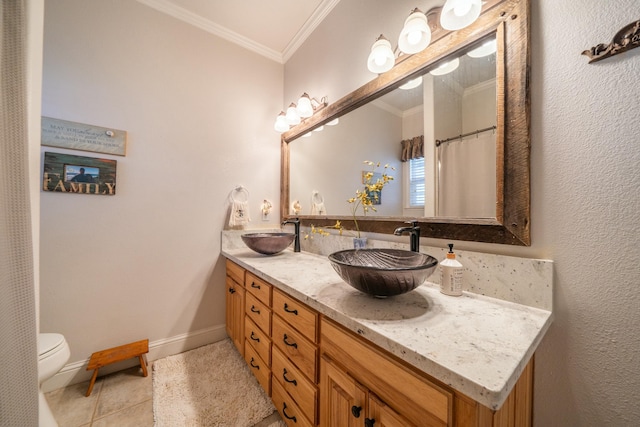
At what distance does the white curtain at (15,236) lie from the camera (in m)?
0.60

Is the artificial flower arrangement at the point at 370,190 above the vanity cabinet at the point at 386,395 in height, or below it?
above

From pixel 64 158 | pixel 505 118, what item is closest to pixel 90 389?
pixel 64 158

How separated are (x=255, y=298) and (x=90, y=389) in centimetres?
113

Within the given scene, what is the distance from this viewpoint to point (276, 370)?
1102 mm

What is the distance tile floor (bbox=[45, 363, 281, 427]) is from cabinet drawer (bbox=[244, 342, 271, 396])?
0.18 m

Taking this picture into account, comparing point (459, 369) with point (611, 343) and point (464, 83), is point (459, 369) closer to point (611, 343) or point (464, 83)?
point (611, 343)

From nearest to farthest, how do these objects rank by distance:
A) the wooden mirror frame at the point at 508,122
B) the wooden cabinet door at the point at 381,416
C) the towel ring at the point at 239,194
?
the wooden cabinet door at the point at 381,416, the wooden mirror frame at the point at 508,122, the towel ring at the point at 239,194

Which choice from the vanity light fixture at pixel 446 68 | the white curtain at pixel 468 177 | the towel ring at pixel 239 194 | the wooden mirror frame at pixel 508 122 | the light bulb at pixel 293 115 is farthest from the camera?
the towel ring at pixel 239 194

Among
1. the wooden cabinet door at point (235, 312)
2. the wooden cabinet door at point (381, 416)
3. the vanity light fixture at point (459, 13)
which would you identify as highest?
the vanity light fixture at point (459, 13)

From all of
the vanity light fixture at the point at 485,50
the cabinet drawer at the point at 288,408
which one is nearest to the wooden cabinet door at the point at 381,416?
the cabinet drawer at the point at 288,408

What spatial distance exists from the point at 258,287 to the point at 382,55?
56.2 inches

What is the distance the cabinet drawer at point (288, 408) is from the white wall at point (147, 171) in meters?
1.06

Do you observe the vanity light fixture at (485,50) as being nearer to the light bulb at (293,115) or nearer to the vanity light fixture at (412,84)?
the vanity light fixture at (412,84)

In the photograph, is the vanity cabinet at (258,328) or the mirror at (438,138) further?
the vanity cabinet at (258,328)
